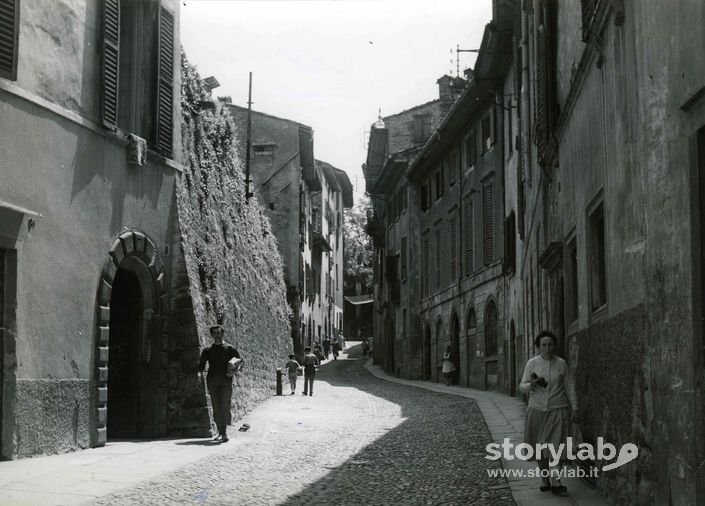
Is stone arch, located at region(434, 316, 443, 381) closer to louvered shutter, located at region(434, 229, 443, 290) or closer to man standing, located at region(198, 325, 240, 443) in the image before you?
louvered shutter, located at region(434, 229, 443, 290)

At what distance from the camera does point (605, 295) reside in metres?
8.72

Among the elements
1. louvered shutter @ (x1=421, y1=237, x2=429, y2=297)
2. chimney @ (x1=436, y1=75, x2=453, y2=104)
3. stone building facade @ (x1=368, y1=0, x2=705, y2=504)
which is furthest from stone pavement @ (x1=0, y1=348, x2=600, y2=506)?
chimney @ (x1=436, y1=75, x2=453, y2=104)

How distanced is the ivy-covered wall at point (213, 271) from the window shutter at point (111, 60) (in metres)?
2.21

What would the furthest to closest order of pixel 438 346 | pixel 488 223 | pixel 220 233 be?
1. pixel 438 346
2. pixel 488 223
3. pixel 220 233

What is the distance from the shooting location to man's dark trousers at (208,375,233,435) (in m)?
12.8

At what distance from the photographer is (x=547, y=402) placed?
847 cm

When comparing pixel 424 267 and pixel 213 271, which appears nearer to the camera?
pixel 213 271

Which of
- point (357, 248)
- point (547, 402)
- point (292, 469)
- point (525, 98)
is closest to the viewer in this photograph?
point (547, 402)

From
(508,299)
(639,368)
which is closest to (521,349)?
(508,299)

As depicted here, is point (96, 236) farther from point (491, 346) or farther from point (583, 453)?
point (491, 346)

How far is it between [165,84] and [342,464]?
266 inches

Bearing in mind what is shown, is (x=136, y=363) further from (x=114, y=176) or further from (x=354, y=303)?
(x=354, y=303)

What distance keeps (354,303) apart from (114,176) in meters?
67.7

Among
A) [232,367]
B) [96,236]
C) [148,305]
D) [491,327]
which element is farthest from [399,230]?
[96,236]
